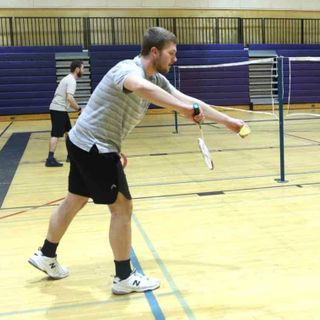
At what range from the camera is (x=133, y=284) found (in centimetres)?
306

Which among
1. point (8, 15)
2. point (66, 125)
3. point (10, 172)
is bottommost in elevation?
point (10, 172)

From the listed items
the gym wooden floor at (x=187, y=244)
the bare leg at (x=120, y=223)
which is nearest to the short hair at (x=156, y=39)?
the bare leg at (x=120, y=223)

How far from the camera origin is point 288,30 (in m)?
19.0

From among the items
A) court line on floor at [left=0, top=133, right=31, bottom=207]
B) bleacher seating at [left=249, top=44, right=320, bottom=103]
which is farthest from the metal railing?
court line on floor at [left=0, top=133, right=31, bottom=207]

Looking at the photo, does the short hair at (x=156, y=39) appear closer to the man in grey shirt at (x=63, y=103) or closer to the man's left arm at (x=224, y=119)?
the man's left arm at (x=224, y=119)

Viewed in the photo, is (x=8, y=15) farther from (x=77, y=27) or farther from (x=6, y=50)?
(x=77, y=27)

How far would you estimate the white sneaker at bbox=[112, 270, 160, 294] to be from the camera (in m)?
3.06

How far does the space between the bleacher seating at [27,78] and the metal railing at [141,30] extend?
664 millimetres

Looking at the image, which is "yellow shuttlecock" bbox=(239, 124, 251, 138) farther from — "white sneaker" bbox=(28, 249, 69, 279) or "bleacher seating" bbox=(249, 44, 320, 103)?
"bleacher seating" bbox=(249, 44, 320, 103)

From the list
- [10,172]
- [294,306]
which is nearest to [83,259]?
[294,306]

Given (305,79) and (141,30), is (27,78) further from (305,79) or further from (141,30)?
(305,79)

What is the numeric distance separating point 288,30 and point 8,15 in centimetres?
1065

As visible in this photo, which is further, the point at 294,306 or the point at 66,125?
the point at 66,125

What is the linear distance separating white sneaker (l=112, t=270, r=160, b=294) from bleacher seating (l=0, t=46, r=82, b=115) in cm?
1462
